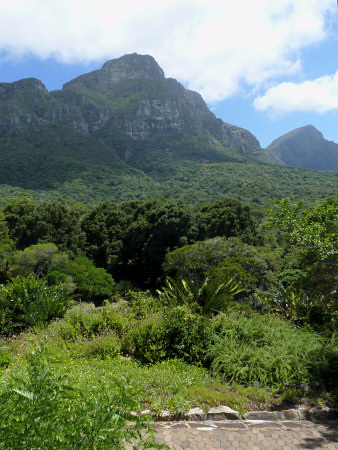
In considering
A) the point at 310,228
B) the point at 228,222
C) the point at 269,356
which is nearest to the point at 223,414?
the point at 269,356

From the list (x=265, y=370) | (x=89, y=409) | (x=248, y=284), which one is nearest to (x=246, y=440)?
(x=265, y=370)

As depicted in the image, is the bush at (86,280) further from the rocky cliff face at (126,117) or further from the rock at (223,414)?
the rocky cliff face at (126,117)

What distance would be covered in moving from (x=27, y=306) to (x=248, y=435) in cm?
655

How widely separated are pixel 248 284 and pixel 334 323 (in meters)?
5.27

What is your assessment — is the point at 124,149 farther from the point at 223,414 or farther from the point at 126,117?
the point at 223,414

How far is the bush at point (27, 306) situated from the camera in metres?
7.08

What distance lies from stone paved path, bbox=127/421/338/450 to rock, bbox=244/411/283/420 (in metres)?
0.09

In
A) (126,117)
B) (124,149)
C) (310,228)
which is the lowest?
(310,228)

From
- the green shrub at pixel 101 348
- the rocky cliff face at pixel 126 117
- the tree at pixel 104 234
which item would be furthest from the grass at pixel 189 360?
the rocky cliff face at pixel 126 117

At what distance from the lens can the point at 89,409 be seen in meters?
1.86

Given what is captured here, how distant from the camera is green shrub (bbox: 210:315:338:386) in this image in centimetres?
405

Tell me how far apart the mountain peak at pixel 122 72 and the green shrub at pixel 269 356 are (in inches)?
7056

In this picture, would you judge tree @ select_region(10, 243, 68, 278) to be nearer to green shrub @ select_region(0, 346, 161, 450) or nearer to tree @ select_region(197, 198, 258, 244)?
tree @ select_region(197, 198, 258, 244)

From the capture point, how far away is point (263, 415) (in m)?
3.36
